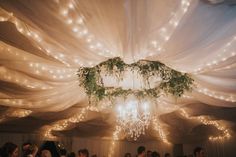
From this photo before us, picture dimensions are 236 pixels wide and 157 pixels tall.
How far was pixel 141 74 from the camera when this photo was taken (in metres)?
4.23

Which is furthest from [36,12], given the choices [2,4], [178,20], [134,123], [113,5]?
[134,123]

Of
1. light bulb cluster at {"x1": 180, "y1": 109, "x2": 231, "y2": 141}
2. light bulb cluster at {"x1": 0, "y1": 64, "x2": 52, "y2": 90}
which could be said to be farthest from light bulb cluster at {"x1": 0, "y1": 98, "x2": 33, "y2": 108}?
light bulb cluster at {"x1": 180, "y1": 109, "x2": 231, "y2": 141}

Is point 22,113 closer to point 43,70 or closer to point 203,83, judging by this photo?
point 43,70

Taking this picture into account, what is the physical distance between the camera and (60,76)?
4.17m

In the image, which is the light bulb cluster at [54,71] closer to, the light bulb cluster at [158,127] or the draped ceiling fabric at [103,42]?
the draped ceiling fabric at [103,42]

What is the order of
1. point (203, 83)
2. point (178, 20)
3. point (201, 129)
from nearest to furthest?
point (178, 20)
point (203, 83)
point (201, 129)

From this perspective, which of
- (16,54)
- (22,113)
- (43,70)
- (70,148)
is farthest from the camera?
(70,148)

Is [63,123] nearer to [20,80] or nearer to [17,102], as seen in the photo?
[17,102]

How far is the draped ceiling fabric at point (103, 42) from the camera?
2.64 metres

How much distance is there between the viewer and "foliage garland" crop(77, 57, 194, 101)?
4086 mm

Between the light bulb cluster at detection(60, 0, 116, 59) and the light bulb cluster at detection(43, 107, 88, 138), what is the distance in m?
3.21

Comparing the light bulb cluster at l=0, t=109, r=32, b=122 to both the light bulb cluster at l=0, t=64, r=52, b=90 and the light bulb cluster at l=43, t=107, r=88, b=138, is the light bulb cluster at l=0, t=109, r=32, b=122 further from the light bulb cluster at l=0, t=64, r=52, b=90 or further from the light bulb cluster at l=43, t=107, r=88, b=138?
the light bulb cluster at l=0, t=64, r=52, b=90

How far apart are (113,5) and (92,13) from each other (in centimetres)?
22

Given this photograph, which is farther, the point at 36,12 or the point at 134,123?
the point at 134,123
